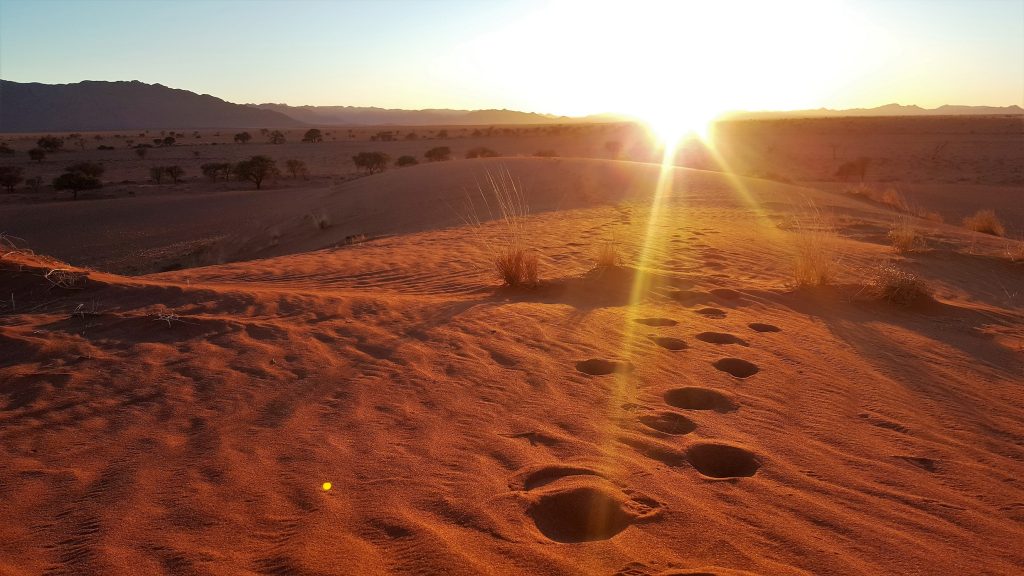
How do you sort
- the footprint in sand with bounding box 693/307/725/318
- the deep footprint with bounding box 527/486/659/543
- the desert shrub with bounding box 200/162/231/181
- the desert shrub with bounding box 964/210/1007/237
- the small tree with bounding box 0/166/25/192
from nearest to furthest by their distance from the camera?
the deep footprint with bounding box 527/486/659/543
the footprint in sand with bounding box 693/307/725/318
the desert shrub with bounding box 964/210/1007/237
the small tree with bounding box 0/166/25/192
the desert shrub with bounding box 200/162/231/181

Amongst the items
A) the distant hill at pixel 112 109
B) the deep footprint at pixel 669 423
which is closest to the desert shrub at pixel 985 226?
the deep footprint at pixel 669 423

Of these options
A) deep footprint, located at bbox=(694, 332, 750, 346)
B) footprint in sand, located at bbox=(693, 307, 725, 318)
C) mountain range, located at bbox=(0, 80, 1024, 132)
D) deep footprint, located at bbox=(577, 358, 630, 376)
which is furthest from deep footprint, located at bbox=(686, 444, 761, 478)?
mountain range, located at bbox=(0, 80, 1024, 132)

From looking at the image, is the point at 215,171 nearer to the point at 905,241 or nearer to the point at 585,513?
the point at 905,241

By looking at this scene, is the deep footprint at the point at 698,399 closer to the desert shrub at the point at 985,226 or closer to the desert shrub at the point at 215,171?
the desert shrub at the point at 985,226

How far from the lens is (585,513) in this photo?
108 inches

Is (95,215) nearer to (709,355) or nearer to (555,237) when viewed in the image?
(555,237)

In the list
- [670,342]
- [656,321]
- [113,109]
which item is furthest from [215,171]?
[113,109]

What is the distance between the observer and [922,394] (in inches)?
164

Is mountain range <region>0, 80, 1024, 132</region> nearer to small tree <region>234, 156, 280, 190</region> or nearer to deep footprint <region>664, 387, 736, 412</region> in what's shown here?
small tree <region>234, 156, 280, 190</region>

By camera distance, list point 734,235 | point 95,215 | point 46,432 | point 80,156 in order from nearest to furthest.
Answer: point 46,432 → point 734,235 → point 95,215 → point 80,156

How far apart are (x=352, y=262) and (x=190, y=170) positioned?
3406 cm

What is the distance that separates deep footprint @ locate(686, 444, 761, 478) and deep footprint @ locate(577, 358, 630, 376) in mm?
1198

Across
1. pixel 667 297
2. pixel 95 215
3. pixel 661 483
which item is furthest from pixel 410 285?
pixel 95 215

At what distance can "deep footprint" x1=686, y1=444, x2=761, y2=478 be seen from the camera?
10.4 feet
